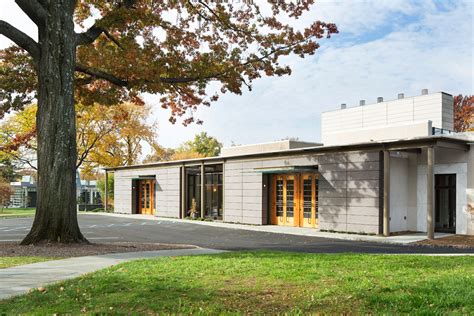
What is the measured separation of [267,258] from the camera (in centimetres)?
933

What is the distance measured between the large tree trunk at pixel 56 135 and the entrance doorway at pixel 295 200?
11.3 meters

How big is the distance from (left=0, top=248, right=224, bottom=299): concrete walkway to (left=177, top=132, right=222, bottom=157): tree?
51915mm

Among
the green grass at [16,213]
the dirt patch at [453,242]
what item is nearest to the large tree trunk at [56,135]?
the dirt patch at [453,242]

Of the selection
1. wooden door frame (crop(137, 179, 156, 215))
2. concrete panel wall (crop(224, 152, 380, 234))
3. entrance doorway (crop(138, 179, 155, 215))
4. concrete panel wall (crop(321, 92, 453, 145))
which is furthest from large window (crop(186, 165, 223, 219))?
concrete panel wall (crop(321, 92, 453, 145))

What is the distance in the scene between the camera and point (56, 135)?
12359 mm

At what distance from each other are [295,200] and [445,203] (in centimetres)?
650

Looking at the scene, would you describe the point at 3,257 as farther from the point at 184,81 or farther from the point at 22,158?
the point at 22,158

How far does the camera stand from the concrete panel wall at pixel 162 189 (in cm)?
2955

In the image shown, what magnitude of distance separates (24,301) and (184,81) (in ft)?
33.3

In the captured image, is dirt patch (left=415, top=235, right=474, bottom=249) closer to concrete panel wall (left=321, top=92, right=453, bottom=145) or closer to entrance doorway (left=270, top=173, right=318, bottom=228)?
A: entrance doorway (left=270, top=173, right=318, bottom=228)

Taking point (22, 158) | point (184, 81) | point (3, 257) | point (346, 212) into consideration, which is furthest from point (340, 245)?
point (22, 158)

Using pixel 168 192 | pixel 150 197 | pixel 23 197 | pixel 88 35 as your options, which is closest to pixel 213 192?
pixel 168 192

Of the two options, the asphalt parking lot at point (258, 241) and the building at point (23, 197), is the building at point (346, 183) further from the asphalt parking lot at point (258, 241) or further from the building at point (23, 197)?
the building at point (23, 197)

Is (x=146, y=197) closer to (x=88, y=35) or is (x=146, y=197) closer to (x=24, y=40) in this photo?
(x=88, y=35)
